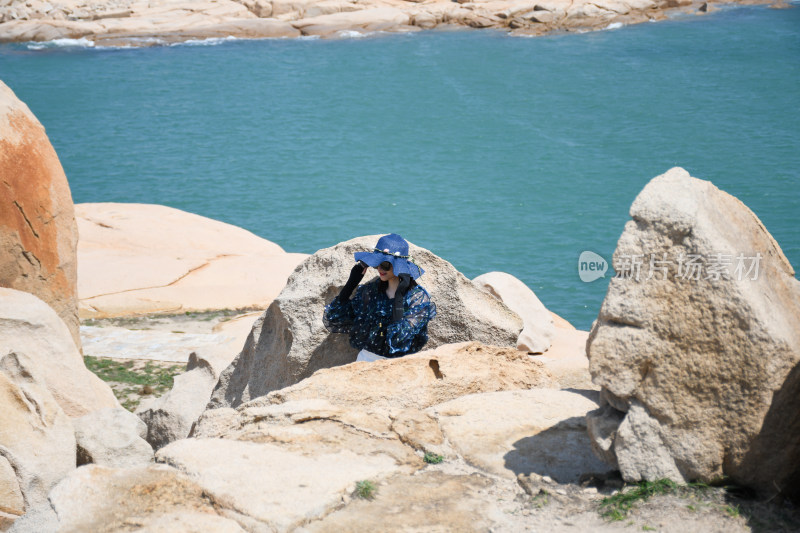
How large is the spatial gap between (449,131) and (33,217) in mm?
17686

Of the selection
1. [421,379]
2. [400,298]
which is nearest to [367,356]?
[400,298]

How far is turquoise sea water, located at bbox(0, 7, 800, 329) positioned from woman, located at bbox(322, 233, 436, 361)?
27.7 ft

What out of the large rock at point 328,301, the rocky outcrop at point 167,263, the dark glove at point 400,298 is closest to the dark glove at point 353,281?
the dark glove at point 400,298

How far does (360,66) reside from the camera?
32.4 metres

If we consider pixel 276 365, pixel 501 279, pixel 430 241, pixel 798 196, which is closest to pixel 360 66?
pixel 430 241

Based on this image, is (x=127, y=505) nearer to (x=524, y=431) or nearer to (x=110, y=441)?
(x=524, y=431)

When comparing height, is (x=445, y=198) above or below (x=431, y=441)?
below

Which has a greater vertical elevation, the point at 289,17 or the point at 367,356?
the point at 289,17

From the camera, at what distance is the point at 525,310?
379 inches

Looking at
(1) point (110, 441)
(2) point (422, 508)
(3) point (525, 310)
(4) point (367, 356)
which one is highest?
(2) point (422, 508)

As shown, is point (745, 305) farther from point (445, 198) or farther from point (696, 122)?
point (696, 122)

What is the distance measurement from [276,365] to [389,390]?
1.77m

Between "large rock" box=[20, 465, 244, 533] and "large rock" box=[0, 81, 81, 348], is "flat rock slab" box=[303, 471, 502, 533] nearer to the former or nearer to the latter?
"large rock" box=[20, 465, 244, 533]

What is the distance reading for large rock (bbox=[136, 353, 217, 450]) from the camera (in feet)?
22.4
